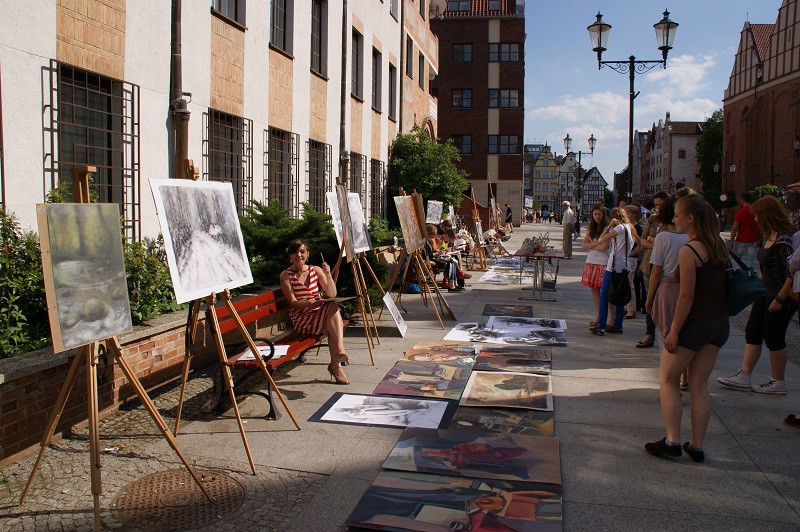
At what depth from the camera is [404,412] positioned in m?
6.04

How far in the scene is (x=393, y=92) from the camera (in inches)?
877

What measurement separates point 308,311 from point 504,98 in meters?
44.0

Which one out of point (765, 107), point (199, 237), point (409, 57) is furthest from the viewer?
point (765, 107)

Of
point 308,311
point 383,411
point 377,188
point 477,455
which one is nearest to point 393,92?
point 377,188

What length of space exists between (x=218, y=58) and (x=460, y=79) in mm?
40608

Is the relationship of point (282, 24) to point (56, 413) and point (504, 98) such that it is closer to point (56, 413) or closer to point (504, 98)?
point (56, 413)

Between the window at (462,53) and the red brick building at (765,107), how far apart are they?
1023 inches

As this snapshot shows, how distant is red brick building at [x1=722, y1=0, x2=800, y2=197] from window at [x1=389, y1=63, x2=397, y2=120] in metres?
42.7

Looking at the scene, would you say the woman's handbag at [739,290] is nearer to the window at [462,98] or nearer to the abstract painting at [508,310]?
the abstract painting at [508,310]

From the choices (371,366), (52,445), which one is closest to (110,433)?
(52,445)

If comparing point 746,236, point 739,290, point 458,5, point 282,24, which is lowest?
point 739,290

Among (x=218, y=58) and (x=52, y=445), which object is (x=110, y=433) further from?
(x=218, y=58)

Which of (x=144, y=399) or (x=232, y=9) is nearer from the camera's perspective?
(x=144, y=399)

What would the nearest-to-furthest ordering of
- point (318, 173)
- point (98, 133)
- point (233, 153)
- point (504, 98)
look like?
point (98, 133)
point (233, 153)
point (318, 173)
point (504, 98)
